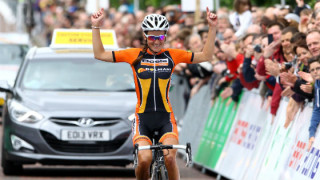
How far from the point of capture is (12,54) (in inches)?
1030

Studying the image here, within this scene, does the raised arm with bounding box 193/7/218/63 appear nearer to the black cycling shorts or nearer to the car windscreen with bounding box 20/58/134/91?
the black cycling shorts

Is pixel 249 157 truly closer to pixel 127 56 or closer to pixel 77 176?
pixel 77 176

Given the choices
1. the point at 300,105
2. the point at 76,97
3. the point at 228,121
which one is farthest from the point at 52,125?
the point at 300,105

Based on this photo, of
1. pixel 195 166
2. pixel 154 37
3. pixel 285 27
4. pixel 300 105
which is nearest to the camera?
pixel 154 37

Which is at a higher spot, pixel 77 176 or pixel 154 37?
pixel 154 37

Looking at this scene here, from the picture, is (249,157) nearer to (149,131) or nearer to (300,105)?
(300,105)

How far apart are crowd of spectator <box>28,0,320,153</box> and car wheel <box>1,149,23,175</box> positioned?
310 cm

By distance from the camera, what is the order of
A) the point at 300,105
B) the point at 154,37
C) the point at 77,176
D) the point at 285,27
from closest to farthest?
the point at 154,37
the point at 300,105
the point at 285,27
the point at 77,176

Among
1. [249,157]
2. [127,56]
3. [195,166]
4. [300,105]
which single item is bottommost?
[195,166]

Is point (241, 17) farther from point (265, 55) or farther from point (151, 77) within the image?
point (151, 77)

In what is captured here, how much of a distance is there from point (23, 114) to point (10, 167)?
0.82 meters

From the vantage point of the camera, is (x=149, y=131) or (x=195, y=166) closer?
(x=149, y=131)

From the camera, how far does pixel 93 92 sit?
1466 cm

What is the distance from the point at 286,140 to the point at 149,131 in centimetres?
231
